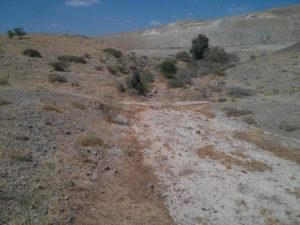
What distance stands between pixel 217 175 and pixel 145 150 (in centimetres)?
374

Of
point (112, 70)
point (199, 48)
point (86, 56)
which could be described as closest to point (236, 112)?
point (112, 70)

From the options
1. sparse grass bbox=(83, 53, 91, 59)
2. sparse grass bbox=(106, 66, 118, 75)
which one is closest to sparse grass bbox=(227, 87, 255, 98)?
sparse grass bbox=(106, 66, 118, 75)

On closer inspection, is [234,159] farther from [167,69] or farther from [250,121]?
[167,69]

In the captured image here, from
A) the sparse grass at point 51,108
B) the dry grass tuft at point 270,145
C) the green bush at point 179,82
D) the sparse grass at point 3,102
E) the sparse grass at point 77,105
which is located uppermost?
the sparse grass at point 3,102

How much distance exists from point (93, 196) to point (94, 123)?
809cm

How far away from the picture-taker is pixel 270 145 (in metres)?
18.1

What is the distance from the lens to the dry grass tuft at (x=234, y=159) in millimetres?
15285

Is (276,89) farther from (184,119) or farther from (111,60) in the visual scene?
(111,60)

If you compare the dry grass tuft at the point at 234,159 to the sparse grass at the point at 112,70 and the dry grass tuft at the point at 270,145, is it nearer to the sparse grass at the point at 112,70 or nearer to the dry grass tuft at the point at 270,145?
the dry grass tuft at the point at 270,145

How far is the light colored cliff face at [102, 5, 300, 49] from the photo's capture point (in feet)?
324

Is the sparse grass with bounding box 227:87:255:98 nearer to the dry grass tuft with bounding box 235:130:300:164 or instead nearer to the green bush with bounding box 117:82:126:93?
the green bush with bounding box 117:82:126:93

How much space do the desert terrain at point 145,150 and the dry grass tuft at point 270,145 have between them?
0.15 ft

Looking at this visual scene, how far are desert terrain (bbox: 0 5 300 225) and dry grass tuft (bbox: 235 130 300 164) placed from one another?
0.05 m

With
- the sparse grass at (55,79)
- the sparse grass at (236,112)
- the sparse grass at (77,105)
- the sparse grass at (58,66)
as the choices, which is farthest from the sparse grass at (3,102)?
the sparse grass at (58,66)
